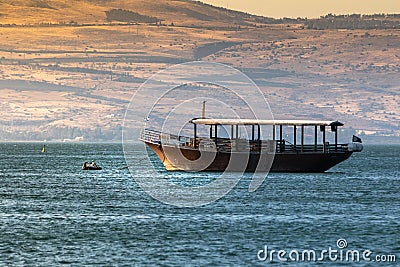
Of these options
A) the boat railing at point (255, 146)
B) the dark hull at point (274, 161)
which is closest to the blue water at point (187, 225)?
the boat railing at point (255, 146)

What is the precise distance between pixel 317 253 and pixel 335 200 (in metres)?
31.3

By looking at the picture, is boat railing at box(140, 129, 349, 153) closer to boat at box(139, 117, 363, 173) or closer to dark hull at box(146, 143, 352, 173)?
boat at box(139, 117, 363, 173)

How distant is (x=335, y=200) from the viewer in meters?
83.4

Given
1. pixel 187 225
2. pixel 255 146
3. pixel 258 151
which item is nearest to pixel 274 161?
pixel 258 151

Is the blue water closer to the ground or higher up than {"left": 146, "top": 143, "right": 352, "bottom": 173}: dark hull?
closer to the ground

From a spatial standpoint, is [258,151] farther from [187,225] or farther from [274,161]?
[187,225]

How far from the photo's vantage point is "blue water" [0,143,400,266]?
52188 mm

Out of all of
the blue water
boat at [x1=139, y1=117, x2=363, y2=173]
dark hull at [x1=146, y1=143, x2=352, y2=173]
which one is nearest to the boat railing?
boat at [x1=139, y1=117, x2=363, y2=173]

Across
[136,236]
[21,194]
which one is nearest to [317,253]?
[136,236]

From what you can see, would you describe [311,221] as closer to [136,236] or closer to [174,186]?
[136,236]

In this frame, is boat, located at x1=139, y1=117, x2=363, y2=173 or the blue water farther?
boat, located at x1=139, y1=117, x2=363, y2=173

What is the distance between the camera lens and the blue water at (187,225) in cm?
5219

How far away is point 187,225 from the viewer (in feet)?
210

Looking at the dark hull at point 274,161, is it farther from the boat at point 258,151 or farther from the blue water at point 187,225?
the blue water at point 187,225
